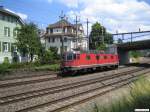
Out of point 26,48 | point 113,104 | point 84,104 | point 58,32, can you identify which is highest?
point 58,32

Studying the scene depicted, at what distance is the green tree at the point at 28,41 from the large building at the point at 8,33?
3.09 meters

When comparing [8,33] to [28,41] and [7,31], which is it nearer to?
[7,31]

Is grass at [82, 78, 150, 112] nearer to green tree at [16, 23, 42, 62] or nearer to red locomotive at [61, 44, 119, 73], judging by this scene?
red locomotive at [61, 44, 119, 73]

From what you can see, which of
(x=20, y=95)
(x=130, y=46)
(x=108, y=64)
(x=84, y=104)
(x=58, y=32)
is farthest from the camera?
(x=58, y=32)

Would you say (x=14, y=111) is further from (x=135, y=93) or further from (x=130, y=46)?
(x=130, y=46)

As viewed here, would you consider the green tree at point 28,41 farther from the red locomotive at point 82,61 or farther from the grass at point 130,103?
the grass at point 130,103

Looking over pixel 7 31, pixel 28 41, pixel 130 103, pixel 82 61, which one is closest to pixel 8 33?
pixel 7 31

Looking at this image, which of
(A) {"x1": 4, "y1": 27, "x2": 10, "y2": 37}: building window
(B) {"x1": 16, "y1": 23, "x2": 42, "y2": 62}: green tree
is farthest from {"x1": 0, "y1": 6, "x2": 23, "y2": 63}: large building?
(B) {"x1": 16, "y1": 23, "x2": 42, "y2": 62}: green tree

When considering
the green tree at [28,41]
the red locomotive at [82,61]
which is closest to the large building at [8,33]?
the green tree at [28,41]

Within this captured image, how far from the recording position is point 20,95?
1670cm

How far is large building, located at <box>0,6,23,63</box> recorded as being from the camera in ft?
171

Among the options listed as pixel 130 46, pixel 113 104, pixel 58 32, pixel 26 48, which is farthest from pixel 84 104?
pixel 58 32

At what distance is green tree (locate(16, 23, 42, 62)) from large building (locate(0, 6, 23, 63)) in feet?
10.1

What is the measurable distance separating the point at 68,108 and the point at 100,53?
24.6 metres
